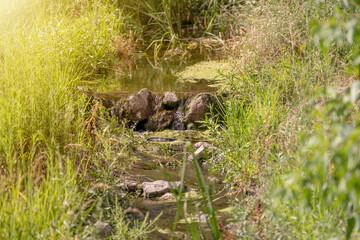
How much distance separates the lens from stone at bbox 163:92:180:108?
5816 millimetres

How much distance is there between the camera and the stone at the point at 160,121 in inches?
228

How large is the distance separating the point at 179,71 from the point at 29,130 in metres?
4.12

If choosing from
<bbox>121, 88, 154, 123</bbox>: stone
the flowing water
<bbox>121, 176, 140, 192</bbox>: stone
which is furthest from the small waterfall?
<bbox>121, 176, 140, 192</bbox>: stone

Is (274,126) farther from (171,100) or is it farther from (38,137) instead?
(171,100)

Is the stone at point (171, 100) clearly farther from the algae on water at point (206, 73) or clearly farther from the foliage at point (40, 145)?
the foliage at point (40, 145)

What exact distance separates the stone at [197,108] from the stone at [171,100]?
236 millimetres

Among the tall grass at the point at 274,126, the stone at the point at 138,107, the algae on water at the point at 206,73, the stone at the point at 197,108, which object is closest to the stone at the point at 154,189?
the tall grass at the point at 274,126

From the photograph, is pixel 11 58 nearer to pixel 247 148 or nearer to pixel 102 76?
pixel 247 148

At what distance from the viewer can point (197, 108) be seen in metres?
5.63

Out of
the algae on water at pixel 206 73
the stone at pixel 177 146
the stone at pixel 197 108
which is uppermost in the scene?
the algae on water at pixel 206 73

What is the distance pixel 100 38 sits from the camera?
688 centimetres

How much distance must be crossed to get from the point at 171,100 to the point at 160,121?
0.32 meters

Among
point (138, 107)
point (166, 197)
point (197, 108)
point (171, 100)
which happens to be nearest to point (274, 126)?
point (166, 197)

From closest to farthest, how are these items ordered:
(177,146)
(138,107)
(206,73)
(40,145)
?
(40,145) → (177,146) → (138,107) → (206,73)
